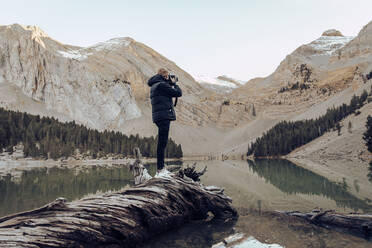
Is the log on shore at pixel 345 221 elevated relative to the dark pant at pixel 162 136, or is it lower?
lower

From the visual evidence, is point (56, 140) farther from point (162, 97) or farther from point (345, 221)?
point (345, 221)

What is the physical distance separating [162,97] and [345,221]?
8805mm

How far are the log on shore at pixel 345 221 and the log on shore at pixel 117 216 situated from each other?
3.40m

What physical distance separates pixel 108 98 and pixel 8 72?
2494 inches

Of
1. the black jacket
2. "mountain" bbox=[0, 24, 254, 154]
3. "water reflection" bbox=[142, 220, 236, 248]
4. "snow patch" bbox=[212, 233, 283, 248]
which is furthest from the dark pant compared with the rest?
"mountain" bbox=[0, 24, 254, 154]

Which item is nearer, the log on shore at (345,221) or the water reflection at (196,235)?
the water reflection at (196,235)

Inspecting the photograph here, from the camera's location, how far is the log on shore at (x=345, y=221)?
9.10 meters

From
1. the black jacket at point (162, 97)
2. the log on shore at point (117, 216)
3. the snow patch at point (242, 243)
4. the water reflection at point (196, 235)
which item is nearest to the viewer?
the log on shore at point (117, 216)

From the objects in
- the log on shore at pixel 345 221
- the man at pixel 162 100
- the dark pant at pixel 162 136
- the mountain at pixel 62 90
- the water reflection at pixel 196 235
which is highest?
the mountain at pixel 62 90

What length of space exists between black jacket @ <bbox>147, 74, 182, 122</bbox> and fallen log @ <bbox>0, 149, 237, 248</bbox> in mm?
2728

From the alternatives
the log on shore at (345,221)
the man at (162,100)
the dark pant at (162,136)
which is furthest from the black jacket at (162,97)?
the log on shore at (345,221)

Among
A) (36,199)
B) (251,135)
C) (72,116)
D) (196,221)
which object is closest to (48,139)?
(72,116)

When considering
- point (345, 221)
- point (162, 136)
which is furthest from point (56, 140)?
point (345, 221)

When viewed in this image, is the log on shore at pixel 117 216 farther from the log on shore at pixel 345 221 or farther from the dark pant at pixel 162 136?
the log on shore at pixel 345 221
